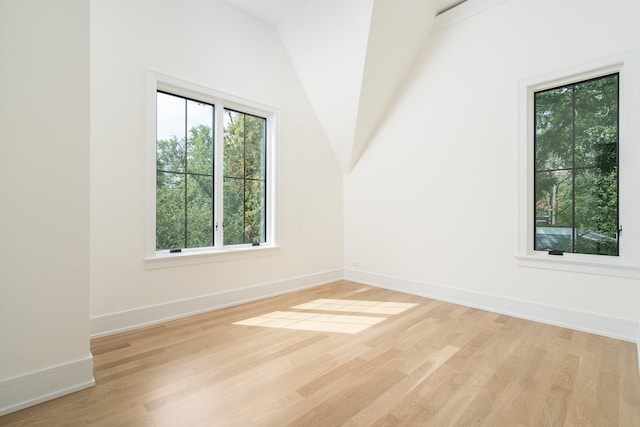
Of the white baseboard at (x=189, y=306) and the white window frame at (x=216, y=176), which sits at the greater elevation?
the white window frame at (x=216, y=176)

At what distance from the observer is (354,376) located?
198 centimetres

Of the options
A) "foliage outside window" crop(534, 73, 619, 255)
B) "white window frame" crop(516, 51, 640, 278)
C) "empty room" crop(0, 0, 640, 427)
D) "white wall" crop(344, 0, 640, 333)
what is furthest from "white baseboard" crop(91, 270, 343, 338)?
"foliage outside window" crop(534, 73, 619, 255)

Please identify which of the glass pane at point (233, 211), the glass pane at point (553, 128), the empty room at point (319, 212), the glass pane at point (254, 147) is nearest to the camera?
the empty room at point (319, 212)

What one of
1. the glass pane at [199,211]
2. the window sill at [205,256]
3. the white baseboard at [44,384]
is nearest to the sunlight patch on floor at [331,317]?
the window sill at [205,256]

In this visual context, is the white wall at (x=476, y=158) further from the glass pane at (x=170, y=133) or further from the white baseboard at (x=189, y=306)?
the glass pane at (x=170, y=133)

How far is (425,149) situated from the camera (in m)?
3.90

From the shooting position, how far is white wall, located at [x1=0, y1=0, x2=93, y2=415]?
163 cm

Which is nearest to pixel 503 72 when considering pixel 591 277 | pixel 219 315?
pixel 591 277

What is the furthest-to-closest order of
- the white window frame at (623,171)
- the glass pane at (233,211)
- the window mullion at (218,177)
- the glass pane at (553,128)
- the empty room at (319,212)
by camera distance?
1. the glass pane at (233,211)
2. the window mullion at (218,177)
3. the glass pane at (553,128)
4. the white window frame at (623,171)
5. the empty room at (319,212)

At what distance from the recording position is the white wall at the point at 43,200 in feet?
5.36

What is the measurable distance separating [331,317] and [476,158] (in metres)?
2.48

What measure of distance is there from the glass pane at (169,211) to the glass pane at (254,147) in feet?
2.98

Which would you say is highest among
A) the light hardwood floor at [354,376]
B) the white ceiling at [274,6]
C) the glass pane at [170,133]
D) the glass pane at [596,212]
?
the white ceiling at [274,6]

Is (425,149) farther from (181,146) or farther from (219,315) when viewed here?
(219,315)
